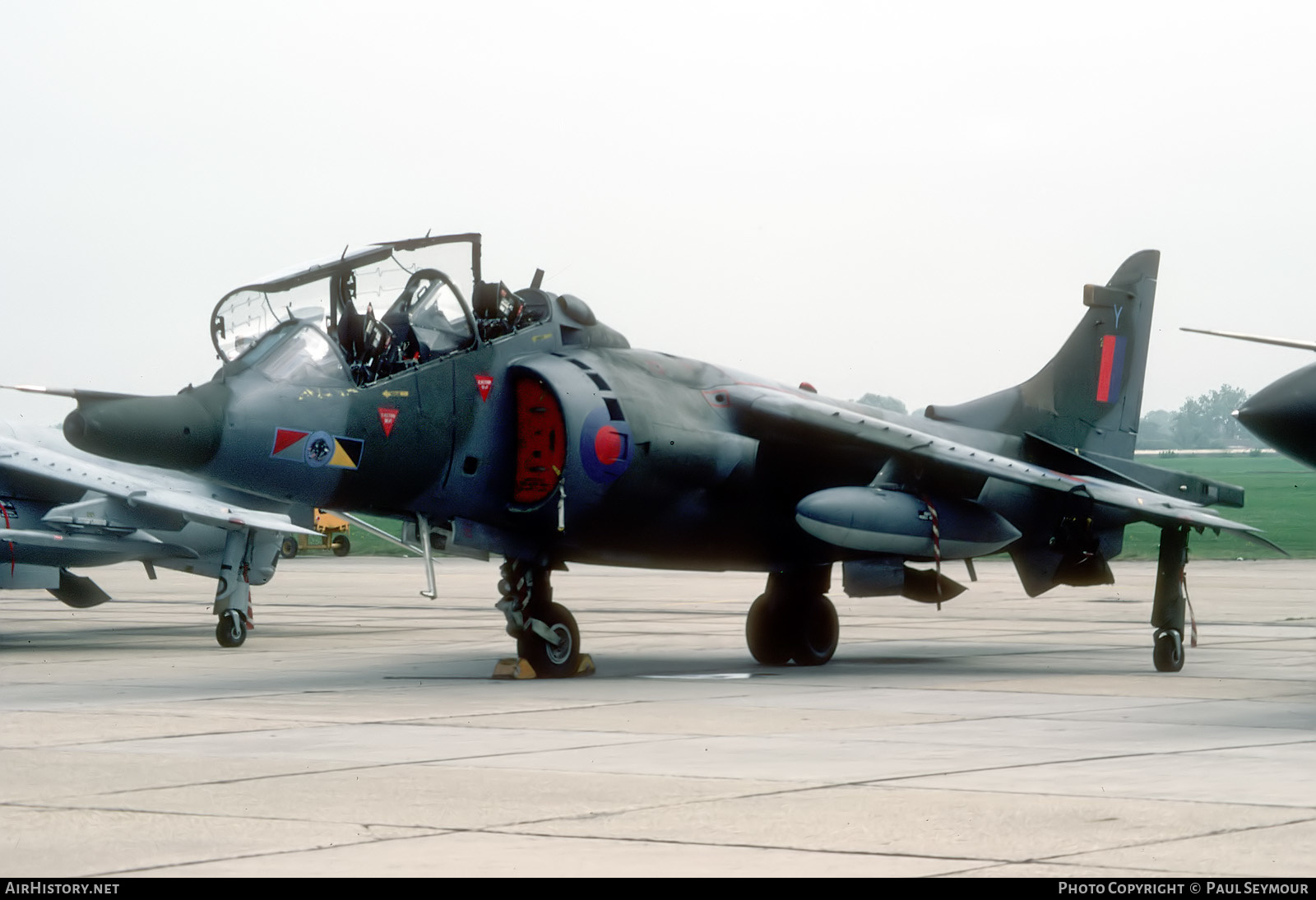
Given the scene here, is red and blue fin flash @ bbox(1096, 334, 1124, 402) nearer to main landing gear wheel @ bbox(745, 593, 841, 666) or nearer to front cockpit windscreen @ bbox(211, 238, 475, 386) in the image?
main landing gear wheel @ bbox(745, 593, 841, 666)

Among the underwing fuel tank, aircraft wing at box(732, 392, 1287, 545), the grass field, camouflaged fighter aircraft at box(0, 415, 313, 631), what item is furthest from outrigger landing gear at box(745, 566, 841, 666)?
camouflaged fighter aircraft at box(0, 415, 313, 631)

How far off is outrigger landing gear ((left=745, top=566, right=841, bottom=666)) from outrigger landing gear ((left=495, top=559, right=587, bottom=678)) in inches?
101

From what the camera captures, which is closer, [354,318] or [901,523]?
[354,318]

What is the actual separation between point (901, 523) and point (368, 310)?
4.89 meters

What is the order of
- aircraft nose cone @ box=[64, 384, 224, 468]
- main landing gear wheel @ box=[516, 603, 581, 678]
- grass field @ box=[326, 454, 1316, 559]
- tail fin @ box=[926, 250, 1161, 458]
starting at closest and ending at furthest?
aircraft nose cone @ box=[64, 384, 224, 468]
main landing gear wheel @ box=[516, 603, 581, 678]
tail fin @ box=[926, 250, 1161, 458]
grass field @ box=[326, 454, 1316, 559]

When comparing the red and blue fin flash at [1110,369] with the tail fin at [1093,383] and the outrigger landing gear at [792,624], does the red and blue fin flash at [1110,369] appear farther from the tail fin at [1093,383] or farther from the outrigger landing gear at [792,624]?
the outrigger landing gear at [792,624]

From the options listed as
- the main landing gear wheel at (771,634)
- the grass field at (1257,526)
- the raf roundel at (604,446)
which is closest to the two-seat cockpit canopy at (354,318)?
the raf roundel at (604,446)

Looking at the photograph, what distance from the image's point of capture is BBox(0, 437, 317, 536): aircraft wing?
1894 centimetres

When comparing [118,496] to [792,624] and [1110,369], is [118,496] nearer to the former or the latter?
[792,624]

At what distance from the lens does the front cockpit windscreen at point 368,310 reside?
13.2m

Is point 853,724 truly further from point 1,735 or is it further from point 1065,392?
point 1065,392

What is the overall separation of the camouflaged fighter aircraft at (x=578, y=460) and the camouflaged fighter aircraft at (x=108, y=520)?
19.4ft

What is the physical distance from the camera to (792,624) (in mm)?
16391

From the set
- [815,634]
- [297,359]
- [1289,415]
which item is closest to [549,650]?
[815,634]
